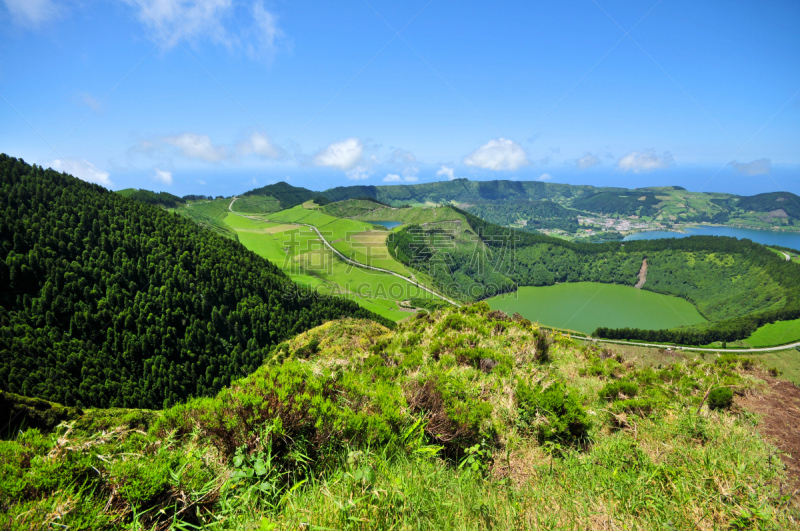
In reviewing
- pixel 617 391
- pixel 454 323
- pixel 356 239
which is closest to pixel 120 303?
pixel 454 323

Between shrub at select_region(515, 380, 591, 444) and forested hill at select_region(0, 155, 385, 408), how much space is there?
156 ft

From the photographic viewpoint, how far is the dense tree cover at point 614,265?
411 feet

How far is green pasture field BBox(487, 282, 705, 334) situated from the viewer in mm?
117312

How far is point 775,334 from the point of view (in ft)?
283

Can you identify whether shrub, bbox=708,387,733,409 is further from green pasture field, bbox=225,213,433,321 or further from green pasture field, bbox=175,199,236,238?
green pasture field, bbox=175,199,236,238

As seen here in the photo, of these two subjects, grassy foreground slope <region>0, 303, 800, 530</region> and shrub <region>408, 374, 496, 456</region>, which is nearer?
grassy foreground slope <region>0, 303, 800, 530</region>

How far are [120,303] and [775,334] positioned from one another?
157m

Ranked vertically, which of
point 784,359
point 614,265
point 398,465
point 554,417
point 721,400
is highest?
point 398,465

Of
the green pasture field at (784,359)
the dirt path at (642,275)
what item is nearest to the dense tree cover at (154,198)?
the green pasture field at (784,359)

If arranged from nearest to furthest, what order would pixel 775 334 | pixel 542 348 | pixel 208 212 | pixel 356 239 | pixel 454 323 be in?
1. pixel 542 348
2. pixel 454 323
3. pixel 775 334
4. pixel 356 239
5. pixel 208 212

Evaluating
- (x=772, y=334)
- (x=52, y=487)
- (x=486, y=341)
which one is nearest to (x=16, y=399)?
(x=52, y=487)

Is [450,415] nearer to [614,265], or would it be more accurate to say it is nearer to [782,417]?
[782,417]

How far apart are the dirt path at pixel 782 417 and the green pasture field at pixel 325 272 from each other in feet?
256

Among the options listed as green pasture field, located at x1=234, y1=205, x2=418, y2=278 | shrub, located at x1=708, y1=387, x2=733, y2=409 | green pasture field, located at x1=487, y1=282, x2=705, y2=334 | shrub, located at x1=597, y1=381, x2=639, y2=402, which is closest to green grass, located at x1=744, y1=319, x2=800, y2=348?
green pasture field, located at x1=487, y1=282, x2=705, y2=334
